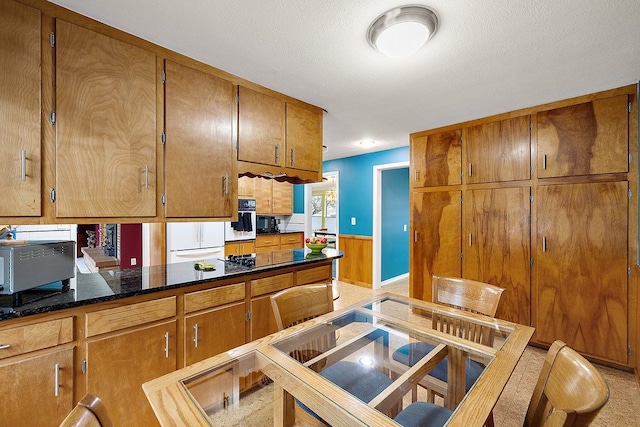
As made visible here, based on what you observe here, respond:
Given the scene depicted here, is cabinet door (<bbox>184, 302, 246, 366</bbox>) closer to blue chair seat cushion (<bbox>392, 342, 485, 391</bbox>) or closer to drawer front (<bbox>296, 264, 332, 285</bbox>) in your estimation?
drawer front (<bbox>296, 264, 332, 285</bbox>)

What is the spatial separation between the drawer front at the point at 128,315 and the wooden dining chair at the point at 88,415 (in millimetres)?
1045

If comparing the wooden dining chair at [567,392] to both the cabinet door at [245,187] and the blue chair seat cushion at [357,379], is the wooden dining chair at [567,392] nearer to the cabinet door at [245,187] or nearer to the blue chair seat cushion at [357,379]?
the blue chair seat cushion at [357,379]

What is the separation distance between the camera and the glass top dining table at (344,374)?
877mm

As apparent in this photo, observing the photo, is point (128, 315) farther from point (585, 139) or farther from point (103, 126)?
point (585, 139)

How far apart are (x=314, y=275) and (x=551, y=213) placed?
2345 mm

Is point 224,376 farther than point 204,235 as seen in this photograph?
No

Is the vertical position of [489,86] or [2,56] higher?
[489,86]

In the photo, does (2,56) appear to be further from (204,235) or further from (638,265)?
(638,265)

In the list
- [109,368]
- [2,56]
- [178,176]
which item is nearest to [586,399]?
[109,368]

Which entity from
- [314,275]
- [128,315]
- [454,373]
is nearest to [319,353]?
[454,373]

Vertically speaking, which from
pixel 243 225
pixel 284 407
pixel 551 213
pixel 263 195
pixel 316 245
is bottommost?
pixel 284 407

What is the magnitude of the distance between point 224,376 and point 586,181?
3.27 m

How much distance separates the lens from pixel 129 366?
5.24 feet

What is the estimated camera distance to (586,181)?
263 centimetres
